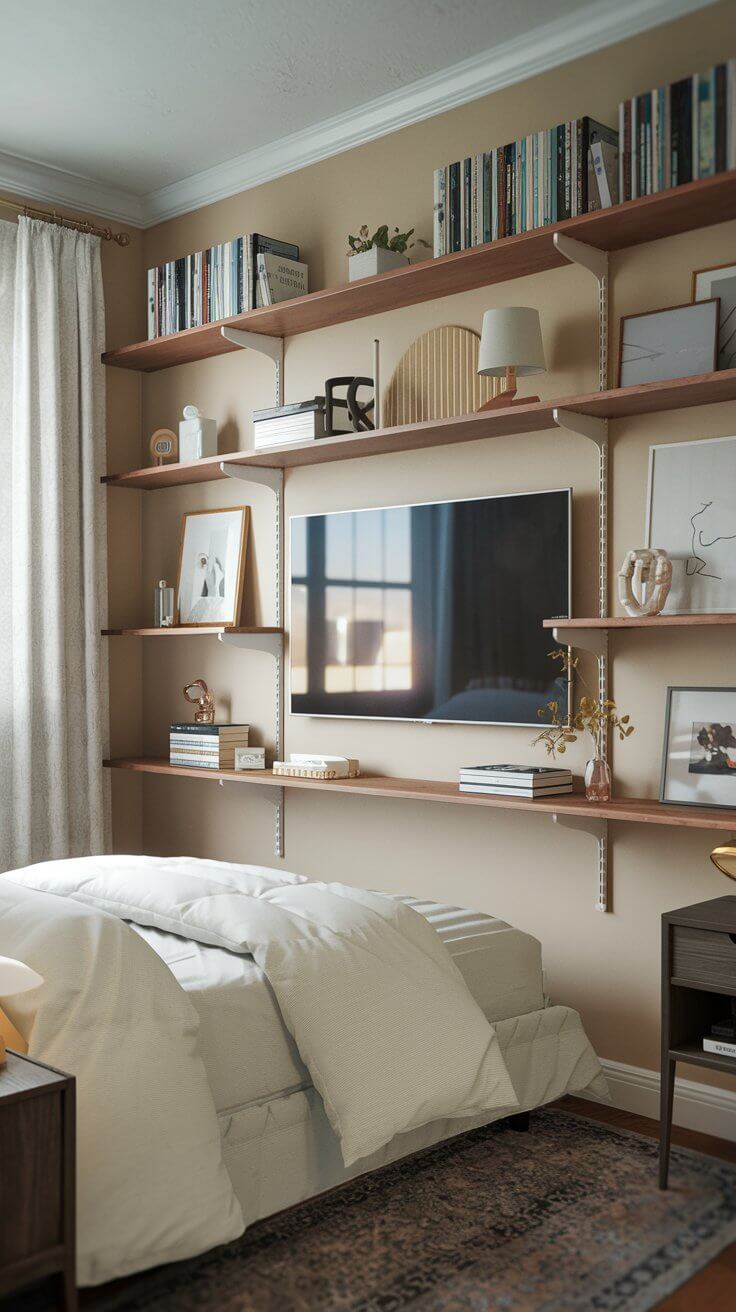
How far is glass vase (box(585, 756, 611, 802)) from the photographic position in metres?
3.03

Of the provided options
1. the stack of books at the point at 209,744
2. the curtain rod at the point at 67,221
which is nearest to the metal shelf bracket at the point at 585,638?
the stack of books at the point at 209,744

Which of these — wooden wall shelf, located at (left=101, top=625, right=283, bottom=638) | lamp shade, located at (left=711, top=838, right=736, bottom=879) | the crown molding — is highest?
the crown molding

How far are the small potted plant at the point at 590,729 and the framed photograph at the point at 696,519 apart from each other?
0.32 m

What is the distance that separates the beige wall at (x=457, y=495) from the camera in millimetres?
3062

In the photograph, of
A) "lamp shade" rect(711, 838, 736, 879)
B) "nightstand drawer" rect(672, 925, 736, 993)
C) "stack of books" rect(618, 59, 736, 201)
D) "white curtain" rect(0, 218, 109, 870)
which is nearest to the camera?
"nightstand drawer" rect(672, 925, 736, 993)

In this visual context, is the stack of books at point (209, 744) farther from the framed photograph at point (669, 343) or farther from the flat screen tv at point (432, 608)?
the framed photograph at point (669, 343)

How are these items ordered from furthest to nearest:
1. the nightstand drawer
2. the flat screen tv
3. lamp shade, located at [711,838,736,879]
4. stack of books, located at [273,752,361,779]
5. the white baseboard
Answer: stack of books, located at [273,752,361,779], the flat screen tv, the white baseboard, lamp shade, located at [711,838,736,879], the nightstand drawer

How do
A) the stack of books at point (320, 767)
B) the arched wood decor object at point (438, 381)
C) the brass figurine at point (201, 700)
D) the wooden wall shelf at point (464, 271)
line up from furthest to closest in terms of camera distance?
the brass figurine at point (201, 700)
the stack of books at point (320, 767)
the arched wood decor object at point (438, 381)
the wooden wall shelf at point (464, 271)

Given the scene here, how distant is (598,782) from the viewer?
304cm

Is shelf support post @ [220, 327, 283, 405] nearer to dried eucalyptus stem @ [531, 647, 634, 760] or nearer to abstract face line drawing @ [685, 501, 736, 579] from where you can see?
dried eucalyptus stem @ [531, 647, 634, 760]

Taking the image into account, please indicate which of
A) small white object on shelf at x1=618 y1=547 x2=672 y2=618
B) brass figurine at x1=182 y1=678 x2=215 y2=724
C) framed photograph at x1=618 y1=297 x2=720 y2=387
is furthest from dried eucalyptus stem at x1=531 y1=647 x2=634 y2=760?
brass figurine at x1=182 y1=678 x2=215 y2=724

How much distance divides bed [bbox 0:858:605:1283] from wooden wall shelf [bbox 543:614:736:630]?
77cm

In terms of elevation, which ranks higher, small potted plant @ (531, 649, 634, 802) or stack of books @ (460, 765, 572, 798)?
small potted plant @ (531, 649, 634, 802)

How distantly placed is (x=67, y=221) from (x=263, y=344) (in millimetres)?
967
